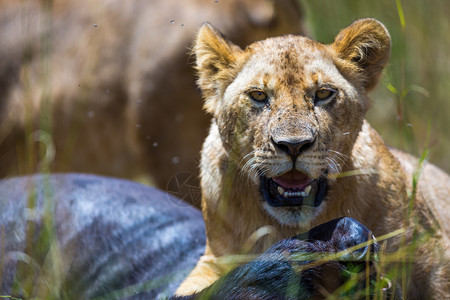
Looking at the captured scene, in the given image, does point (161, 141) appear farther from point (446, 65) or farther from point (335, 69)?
point (335, 69)

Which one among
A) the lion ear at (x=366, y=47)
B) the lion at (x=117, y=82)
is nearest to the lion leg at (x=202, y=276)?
the lion ear at (x=366, y=47)

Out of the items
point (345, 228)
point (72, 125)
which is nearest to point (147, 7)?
Answer: point (72, 125)

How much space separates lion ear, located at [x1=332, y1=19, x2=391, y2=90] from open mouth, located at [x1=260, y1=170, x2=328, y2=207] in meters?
0.38

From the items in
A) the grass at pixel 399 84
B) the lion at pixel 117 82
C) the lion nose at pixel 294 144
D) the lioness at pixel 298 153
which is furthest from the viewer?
the lion at pixel 117 82

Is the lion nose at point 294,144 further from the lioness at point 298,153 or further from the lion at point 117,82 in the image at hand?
the lion at point 117,82

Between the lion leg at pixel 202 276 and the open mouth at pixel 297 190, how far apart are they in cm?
43

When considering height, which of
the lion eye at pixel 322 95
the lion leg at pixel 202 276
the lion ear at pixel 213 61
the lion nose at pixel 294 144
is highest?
the lion ear at pixel 213 61

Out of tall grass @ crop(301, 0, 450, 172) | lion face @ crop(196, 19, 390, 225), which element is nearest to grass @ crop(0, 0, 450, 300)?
tall grass @ crop(301, 0, 450, 172)

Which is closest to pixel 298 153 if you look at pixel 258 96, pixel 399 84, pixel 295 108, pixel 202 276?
pixel 295 108

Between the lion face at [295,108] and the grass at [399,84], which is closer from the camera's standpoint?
the lion face at [295,108]

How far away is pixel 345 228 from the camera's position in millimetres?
2016

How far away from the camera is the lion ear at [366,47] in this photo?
7.54 feet

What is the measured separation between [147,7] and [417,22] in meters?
1.67

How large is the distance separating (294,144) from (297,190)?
0.18 metres
